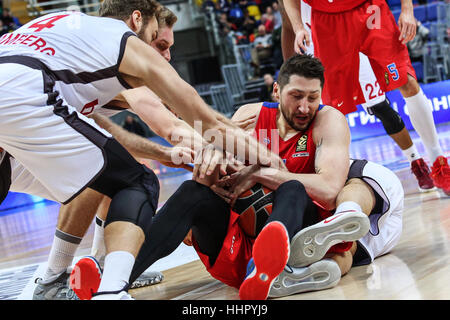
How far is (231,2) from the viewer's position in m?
16.1

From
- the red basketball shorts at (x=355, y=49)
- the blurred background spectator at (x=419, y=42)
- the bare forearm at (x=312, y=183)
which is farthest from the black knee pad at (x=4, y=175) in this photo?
the blurred background spectator at (x=419, y=42)

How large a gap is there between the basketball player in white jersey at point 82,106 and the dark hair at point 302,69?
67 cm

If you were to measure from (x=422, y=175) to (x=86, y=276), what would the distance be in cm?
313

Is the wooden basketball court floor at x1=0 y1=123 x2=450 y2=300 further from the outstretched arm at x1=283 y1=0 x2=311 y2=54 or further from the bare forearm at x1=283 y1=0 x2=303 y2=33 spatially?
the bare forearm at x1=283 y1=0 x2=303 y2=33

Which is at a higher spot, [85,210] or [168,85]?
[168,85]

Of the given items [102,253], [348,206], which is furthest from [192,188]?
[102,253]

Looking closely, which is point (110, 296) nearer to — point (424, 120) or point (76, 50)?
point (76, 50)

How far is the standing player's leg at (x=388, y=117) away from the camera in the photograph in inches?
176

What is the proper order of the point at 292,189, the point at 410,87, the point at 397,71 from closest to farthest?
the point at 292,189 < the point at 397,71 < the point at 410,87

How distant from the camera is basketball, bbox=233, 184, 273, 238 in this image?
8.29 ft

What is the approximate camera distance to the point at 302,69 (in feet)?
9.20

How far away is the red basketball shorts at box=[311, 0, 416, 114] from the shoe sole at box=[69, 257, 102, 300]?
2781 millimetres

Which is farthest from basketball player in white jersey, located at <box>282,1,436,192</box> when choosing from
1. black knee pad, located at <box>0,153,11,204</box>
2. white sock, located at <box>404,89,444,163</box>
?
black knee pad, located at <box>0,153,11,204</box>
